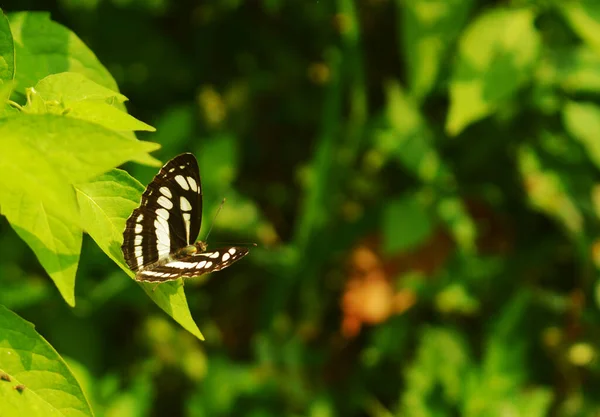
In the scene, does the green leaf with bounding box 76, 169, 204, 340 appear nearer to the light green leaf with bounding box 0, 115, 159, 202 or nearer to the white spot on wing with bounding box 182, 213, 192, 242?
the light green leaf with bounding box 0, 115, 159, 202

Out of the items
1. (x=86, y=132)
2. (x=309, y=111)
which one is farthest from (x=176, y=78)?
(x=86, y=132)

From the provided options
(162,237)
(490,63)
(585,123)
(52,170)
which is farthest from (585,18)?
(52,170)

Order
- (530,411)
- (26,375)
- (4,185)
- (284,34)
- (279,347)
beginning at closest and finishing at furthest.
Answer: (4,185)
(26,375)
(530,411)
(279,347)
(284,34)

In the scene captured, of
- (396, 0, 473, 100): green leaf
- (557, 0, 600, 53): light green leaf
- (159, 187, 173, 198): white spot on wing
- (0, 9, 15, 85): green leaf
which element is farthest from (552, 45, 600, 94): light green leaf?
(0, 9, 15, 85): green leaf

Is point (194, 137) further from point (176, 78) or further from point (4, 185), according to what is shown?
point (4, 185)

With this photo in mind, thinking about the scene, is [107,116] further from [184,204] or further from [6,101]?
[184,204]

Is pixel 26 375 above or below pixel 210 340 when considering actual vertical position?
above
